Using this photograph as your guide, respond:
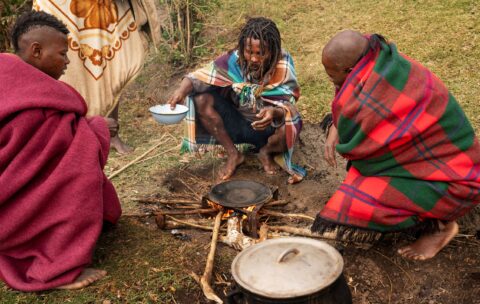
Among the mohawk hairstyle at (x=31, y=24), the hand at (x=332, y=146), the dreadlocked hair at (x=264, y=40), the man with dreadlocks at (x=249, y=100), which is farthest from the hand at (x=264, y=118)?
the mohawk hairstyle at (x=31, y=24)

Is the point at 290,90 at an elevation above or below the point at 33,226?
above

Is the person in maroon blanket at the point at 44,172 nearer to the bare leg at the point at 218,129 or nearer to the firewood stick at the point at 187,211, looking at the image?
the firewood stick at the point at 187,211

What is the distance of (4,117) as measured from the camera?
2.68 metres

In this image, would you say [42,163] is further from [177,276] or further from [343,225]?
[343,225]

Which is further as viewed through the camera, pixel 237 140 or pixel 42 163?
pixel 237 140

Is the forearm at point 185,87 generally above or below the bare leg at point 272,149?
above

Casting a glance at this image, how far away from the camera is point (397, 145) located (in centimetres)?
284

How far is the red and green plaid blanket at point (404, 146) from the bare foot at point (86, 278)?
54.1 inches

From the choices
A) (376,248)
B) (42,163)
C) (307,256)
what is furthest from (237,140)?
(307,256)

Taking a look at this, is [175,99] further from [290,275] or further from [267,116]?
[290,275]

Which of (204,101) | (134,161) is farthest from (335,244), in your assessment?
(134,161)

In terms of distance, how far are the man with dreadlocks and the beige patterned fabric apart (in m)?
0.81

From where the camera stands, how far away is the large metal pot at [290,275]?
6.70ft

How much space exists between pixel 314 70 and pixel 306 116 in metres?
0.91
